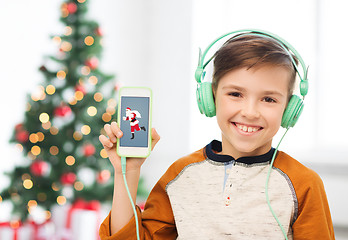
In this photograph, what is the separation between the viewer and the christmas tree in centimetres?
241

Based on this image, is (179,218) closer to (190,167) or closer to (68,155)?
(190,167)

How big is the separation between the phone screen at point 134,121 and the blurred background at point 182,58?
177 cm

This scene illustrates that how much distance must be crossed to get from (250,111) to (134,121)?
0.90ft

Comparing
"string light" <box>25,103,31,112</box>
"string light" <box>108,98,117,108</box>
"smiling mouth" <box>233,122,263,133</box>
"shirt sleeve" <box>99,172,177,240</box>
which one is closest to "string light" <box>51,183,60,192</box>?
"string light" <box>25,103,31,112</box>

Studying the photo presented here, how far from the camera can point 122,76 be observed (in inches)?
134

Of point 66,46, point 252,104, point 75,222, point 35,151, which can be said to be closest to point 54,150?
point 35,151

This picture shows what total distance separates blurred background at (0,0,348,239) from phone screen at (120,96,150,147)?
1.77m

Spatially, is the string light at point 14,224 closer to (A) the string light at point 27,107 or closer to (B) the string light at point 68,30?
(A) the string light at point 27,107

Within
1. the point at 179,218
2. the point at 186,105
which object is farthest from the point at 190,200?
the point at 186,105

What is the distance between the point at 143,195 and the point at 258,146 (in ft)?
5.85

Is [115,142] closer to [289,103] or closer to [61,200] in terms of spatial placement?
[289,103]

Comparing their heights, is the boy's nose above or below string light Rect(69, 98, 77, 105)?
above

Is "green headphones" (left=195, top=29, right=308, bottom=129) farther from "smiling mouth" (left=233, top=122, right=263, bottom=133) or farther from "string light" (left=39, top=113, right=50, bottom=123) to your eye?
"string light" (left=39, top=113, right=50, bottom=123)

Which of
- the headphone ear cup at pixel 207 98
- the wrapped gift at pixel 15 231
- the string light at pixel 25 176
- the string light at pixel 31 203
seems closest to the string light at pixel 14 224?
the wrapped gift at pixel 15 231
